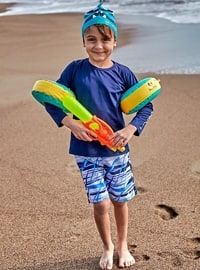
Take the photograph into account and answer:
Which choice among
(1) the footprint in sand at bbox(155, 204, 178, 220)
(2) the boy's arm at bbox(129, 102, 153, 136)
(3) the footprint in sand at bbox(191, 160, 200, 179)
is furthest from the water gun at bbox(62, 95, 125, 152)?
(3) the footprint in sand at bbox(191, 160, 200, 179)

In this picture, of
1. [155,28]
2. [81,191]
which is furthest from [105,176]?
[155,28]

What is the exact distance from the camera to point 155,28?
10828 millimetres

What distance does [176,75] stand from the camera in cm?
708

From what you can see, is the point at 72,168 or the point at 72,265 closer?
the point at 72,265

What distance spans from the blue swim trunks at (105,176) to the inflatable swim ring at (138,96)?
282 millimetres

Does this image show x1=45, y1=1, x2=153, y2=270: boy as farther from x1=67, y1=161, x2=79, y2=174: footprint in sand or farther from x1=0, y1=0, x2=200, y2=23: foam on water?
x1=0, y1=0, x2=200, y2=23: foam on water

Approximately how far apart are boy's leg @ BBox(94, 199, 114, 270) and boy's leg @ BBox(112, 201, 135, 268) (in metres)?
0.05

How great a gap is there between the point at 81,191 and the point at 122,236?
3.04 feet

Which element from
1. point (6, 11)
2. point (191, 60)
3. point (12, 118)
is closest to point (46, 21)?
point (6, 11)

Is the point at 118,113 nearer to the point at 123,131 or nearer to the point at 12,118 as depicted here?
the point at 123,131

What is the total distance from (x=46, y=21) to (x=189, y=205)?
9595 millimetres

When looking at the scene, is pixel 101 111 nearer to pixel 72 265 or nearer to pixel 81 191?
pixel 72 265

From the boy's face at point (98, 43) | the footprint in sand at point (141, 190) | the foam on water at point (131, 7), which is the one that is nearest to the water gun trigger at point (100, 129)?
the boy's face at point (98, 43)

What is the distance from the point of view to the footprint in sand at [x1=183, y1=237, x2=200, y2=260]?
132 inches
